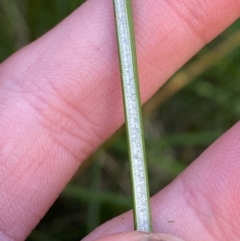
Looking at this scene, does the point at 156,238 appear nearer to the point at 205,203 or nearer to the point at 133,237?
the point at 133,237

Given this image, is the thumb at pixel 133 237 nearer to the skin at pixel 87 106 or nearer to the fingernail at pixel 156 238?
the fingernail at pixel 156 238

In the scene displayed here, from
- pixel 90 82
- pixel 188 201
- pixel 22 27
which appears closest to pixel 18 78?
pixel 90 82

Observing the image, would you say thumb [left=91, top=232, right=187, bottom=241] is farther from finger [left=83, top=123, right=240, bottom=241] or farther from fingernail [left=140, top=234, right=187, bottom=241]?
finger [left=83, top=123, right=240, bottom=241]

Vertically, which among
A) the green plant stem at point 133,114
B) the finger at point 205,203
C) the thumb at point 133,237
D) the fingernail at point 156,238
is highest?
the green plant stem at point 133,114

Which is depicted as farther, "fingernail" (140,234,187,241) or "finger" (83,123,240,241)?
"finger" (83,123,240,241)

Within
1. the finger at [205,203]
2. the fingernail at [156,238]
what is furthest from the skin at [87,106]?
the fingernail at [156,238]

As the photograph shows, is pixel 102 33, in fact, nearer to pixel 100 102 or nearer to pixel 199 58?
pixel 100 102

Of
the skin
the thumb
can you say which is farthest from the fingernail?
the skin
